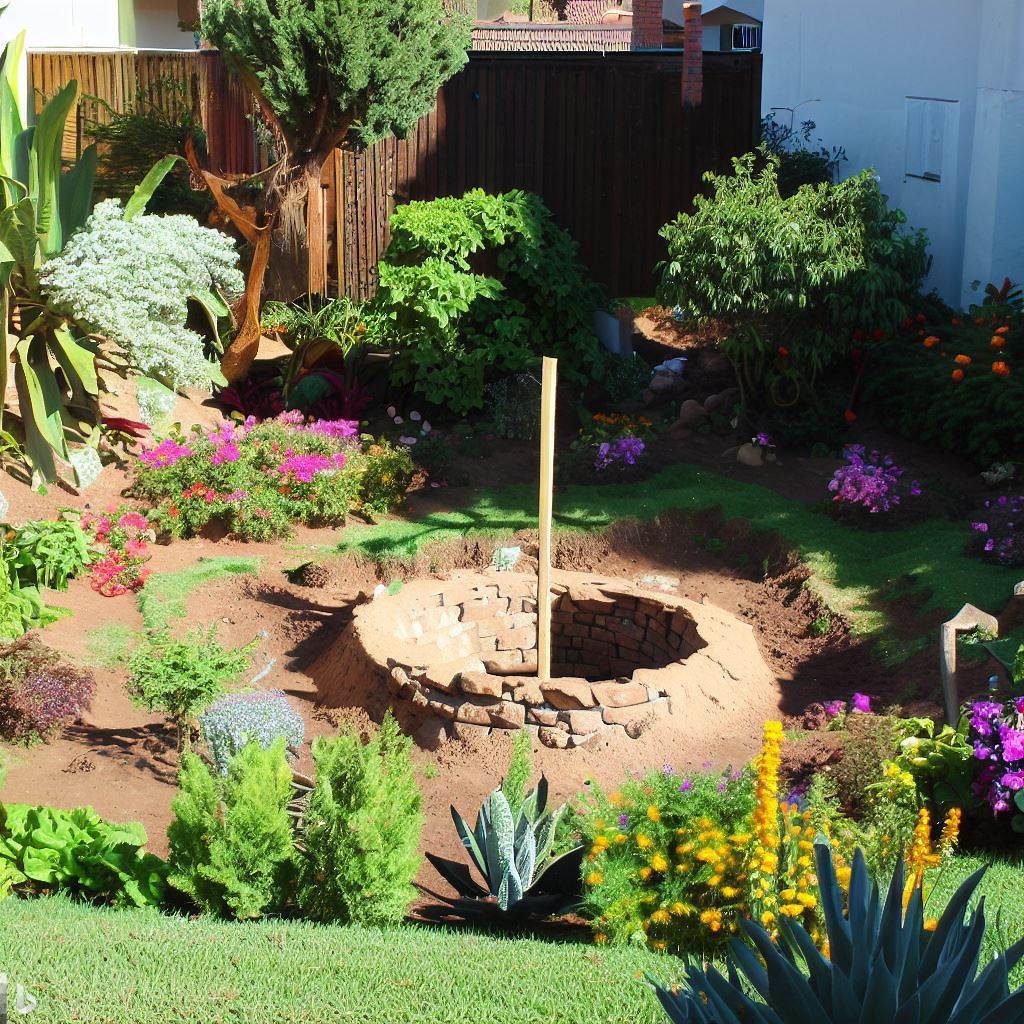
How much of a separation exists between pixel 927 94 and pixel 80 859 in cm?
1105

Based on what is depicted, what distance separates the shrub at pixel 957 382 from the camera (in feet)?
36.8

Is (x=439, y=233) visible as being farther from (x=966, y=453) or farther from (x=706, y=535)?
(x=966, y=453)

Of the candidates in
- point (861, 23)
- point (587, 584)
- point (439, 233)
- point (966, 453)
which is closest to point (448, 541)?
point (587, 584)

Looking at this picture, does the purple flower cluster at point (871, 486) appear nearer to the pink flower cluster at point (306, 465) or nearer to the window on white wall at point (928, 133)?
the window on white wall at point (928, 133)

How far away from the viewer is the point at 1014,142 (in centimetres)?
1195

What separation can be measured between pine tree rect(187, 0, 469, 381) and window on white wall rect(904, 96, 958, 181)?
14.9 ft

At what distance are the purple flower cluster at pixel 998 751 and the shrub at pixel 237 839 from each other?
3.21 meters

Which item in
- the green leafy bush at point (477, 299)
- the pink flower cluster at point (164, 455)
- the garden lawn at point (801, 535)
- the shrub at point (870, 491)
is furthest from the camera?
the green leafy bush at point (477, 299)

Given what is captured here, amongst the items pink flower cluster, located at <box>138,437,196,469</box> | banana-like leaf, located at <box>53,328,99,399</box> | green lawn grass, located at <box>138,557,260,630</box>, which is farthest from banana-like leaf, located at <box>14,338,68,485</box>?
pink flower cluster, located at <box>138,437,196,469</box>

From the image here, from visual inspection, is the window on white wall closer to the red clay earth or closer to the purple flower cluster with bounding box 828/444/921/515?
the red clay earth

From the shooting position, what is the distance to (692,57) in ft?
48.8

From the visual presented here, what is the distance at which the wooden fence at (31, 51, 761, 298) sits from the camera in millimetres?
14695

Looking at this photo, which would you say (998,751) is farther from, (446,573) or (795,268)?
(795,268)

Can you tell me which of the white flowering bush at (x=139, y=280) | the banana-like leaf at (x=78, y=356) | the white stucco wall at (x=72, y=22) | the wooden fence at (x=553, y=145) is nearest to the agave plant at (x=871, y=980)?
the white flowering bush at (x=139, y=280)
